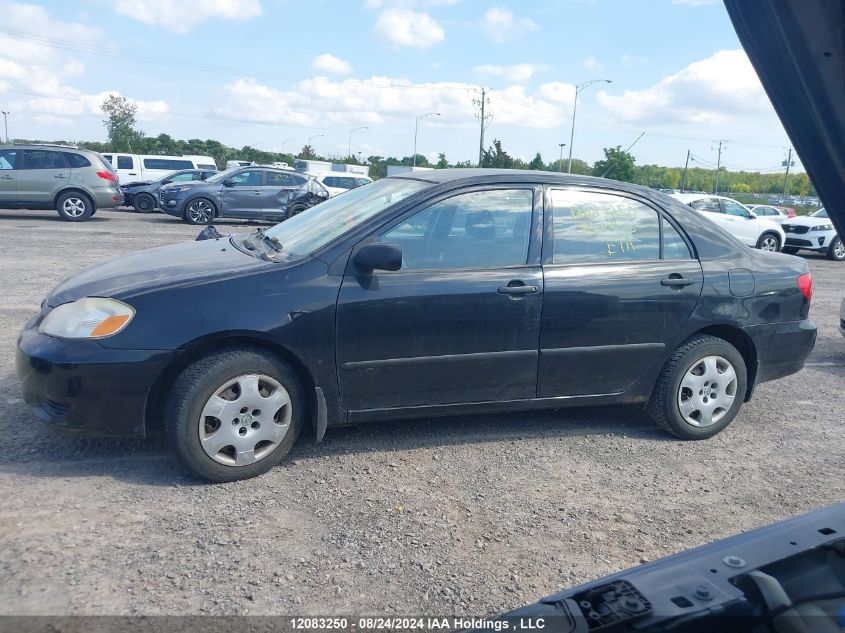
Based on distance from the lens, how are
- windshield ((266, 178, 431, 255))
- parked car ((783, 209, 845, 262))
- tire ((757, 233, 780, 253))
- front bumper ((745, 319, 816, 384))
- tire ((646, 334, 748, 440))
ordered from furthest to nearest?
tire ((757, 233, 780, 253)) → parked car ((783, 209, 845, 262)) → front bumper ((745, 319, 816, 384)) → tire ((646, 334, 748, 440)) → windshield ((266, 178, 431, 255))

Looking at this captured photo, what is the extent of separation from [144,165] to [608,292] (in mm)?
27079

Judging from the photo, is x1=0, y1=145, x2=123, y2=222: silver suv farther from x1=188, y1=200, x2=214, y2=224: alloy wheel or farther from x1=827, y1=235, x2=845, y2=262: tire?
x1=827, y1=235, x2=845, y2=262: tire

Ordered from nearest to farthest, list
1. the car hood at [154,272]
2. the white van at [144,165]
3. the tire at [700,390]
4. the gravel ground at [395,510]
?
the gravel ground at [395,510] < the car hood at [154,272] < the tire at [700,390] < the white van at [144,165]

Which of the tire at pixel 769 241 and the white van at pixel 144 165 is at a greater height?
the white van at pixel 144 165

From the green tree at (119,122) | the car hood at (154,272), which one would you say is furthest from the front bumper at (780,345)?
the green tree at (119,122)

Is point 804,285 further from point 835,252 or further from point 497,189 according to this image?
point 835,252

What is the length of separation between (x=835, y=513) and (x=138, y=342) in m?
3.03

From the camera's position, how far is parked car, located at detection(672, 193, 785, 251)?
18094mm

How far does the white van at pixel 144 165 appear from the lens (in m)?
27.7

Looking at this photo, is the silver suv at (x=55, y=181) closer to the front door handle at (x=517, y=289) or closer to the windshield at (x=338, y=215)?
the windshield at (x=338, y=215)

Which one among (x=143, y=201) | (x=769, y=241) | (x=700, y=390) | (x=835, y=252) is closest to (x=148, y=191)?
(x=143, y=201)

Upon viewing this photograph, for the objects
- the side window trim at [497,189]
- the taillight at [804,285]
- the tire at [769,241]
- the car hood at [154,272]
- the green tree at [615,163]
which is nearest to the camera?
the car hood at [154,272]

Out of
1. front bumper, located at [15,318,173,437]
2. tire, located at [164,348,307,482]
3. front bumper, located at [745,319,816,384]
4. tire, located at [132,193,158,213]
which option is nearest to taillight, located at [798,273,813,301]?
front bumper, located at [745,319,816,384]

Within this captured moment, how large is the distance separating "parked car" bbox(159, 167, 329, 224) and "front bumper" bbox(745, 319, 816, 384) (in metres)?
16.3
